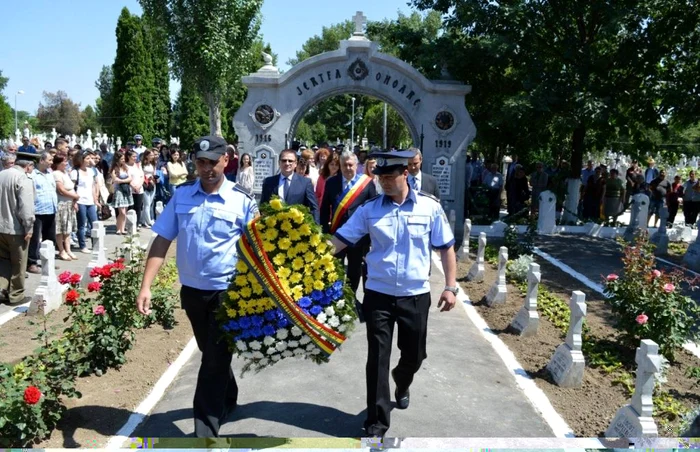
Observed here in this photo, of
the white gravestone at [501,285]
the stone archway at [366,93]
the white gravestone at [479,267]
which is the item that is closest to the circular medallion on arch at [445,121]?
the stone archway at [366,93]

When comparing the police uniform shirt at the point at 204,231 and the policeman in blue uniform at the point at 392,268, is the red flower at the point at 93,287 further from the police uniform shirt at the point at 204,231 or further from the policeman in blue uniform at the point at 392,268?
the policeman in blue uniform at the point at 392,268

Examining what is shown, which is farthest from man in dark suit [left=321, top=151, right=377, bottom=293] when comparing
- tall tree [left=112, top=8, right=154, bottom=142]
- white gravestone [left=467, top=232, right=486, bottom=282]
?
tall tree [left=112, top=8, right=154, bottom=142]

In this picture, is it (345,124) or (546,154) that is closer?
(546,154)

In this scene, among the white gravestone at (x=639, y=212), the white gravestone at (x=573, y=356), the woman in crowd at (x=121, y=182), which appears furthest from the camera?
the white gravestone at (x=639, y=212)

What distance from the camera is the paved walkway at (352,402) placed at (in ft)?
17.1

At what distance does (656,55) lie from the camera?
16062 millimetres

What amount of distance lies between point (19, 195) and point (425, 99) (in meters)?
11.4

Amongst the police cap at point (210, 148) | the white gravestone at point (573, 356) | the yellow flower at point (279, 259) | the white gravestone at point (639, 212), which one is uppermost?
the police cap at point (210, 148)

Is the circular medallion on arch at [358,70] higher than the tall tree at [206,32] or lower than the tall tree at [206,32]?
lower

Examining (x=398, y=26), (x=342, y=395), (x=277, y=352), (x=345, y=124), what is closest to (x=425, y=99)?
(x=398, y=26)

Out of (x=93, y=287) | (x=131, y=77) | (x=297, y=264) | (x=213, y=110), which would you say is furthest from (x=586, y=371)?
(x=131, y=77)

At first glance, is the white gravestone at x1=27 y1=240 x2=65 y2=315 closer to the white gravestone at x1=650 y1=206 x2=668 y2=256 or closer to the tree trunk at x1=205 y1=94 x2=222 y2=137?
the white gravestone at x1=650 y1=206 x2=668 y2=256

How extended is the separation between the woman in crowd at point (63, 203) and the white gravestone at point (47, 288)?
291 cm

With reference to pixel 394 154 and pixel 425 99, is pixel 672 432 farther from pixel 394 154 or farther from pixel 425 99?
pixel 425 99
